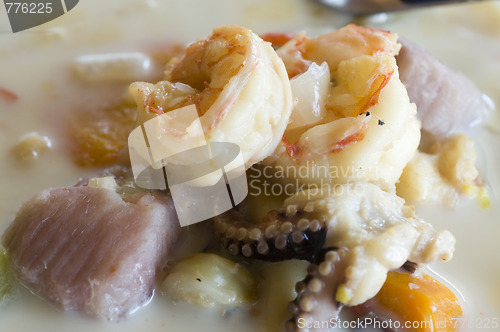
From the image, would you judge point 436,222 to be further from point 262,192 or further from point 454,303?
point 262,192

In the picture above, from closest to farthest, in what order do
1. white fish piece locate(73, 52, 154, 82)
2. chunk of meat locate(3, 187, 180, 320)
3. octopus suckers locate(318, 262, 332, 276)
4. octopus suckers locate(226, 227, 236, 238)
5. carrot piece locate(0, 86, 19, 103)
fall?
octopus suckers locate(318, 262, 332, 276) → chunk of meat locate(3, 187, 180, 320) → octopus suckers locate(226, 227, 236, 238) → carrot piece locate(0, 86, 19, 103) → white fish piece locate(73, 52, 154, 82)

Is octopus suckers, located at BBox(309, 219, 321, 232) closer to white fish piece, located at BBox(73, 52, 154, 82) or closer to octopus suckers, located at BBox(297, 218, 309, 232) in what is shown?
octopus suckers, located at BBox(297, 218, 309, 232)

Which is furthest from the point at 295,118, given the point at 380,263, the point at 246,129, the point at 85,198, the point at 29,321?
the point at 29,321

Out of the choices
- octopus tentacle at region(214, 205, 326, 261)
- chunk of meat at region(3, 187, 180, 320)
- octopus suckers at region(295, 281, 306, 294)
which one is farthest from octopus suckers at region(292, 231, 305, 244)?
chunk of meat at region(3, 187, 180, 320)

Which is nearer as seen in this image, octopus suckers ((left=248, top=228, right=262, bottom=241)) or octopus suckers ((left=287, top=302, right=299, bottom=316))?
octopus suckers ((left=287, top=302, right=299, bottom=316))

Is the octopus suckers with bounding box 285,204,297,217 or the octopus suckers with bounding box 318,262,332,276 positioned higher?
the octopus suckers with bounding box 285,204,297,217

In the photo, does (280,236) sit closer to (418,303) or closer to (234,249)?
(234,249)

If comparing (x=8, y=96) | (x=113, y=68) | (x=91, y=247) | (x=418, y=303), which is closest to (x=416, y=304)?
(x=418, y=303)

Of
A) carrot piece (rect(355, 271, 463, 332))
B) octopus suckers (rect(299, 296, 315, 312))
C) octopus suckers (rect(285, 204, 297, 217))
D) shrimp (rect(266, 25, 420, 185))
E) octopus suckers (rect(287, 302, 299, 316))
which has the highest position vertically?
shrimp (rect(266, 25, 420, 185))
